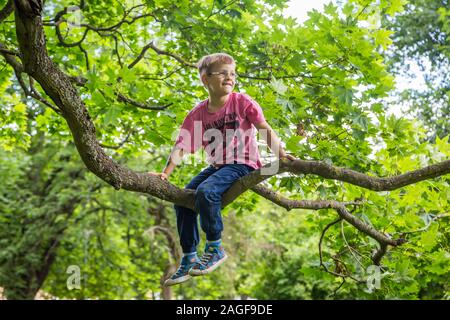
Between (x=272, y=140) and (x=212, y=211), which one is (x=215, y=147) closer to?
(x=272, y=140)

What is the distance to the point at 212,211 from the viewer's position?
290 cm

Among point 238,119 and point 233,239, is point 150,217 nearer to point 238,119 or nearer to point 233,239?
point 233,239

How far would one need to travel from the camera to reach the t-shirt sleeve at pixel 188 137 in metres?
3.31

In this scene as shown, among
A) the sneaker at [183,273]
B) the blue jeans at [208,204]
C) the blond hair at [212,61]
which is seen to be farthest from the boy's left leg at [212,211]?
the blond hair at [212,61]

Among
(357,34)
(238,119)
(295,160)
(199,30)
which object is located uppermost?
(199,30)

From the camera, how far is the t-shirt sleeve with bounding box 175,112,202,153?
3.31m

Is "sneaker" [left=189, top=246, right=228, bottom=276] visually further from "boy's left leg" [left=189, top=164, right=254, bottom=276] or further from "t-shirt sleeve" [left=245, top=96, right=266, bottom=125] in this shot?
"t-shirt sleeve" [left=245, top=96, right=266, bottom=125]

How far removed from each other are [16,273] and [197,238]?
1078 centimetres

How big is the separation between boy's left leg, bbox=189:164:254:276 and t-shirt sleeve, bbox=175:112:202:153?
35cm

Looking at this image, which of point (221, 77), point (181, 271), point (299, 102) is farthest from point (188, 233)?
point (299, 102)

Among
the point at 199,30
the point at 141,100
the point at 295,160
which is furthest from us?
the point at 141,100

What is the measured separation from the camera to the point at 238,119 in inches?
123
